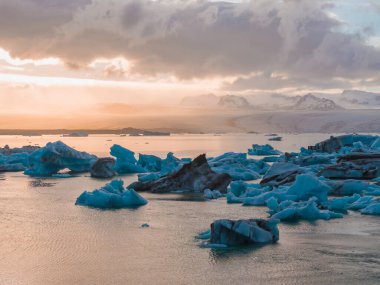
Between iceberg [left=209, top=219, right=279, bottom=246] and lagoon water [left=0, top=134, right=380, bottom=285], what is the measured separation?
0.29m

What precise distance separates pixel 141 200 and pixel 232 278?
8.43 metres

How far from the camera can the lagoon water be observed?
9.14 m

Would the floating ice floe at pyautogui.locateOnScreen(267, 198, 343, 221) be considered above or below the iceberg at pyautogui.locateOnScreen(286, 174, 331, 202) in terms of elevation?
below

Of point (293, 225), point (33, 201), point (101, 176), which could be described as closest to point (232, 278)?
point (293, 225)

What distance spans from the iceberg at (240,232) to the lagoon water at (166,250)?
11.5 inches

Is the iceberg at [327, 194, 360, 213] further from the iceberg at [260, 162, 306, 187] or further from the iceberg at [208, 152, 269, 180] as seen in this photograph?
the iceberg at [208, 152, 269, 180]

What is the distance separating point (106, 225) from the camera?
1385 cm

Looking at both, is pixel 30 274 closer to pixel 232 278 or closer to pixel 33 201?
pixel 232 278

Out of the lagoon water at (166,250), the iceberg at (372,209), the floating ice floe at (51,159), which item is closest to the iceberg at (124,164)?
the floating ice floe at (51,159)

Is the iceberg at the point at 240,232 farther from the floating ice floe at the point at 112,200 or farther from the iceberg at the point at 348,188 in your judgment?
the iceberg at the point at 348,188


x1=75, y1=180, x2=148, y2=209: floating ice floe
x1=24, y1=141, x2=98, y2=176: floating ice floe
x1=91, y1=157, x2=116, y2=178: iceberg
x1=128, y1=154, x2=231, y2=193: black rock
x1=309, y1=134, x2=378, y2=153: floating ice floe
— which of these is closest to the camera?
x1=75, y1=180, x2=148, y2=209: floating ice floe

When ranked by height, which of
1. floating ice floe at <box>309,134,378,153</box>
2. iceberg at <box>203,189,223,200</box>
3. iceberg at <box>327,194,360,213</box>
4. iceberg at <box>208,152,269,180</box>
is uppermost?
floating ice floe at <box>309,134,378,153</box>

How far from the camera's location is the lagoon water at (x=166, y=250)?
9141mm

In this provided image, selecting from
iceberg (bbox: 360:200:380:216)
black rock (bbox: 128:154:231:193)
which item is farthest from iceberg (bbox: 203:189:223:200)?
iceberg (bbox: 360:200:380:216)
